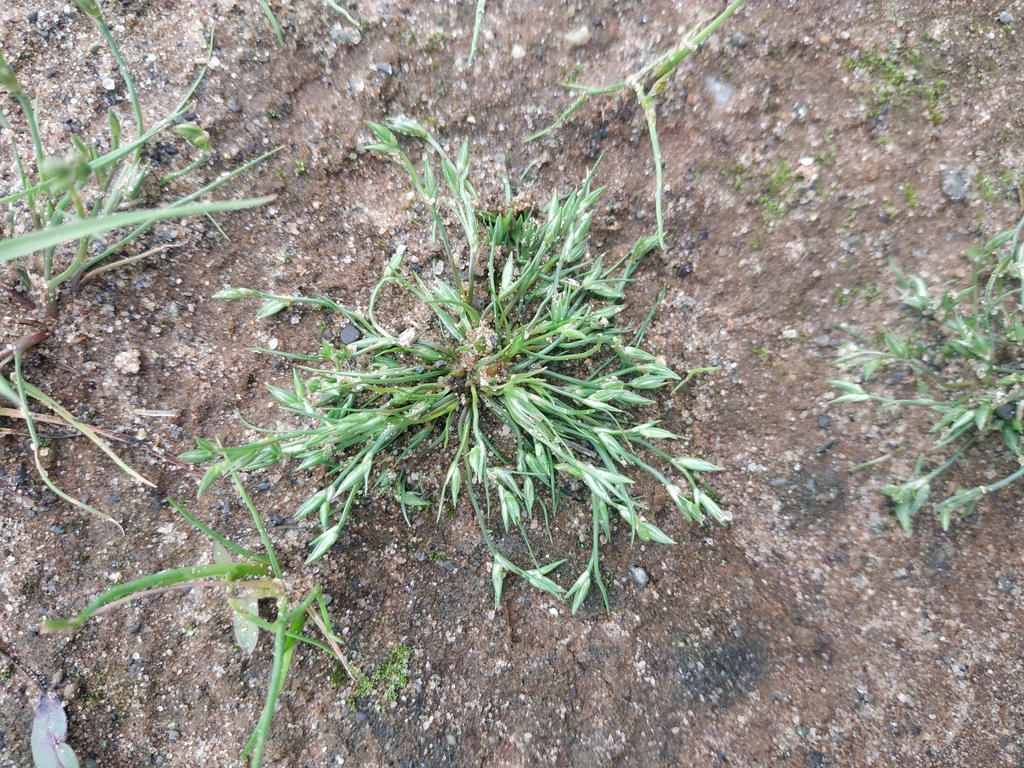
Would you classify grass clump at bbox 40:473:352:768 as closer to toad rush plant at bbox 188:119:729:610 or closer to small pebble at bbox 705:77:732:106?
toad rush plant at bbox 188:119:729:610

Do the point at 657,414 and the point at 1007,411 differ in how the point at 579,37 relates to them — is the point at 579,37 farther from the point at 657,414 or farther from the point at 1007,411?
the point at 1007,411

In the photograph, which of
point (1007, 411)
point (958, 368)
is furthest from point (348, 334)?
point (1007, 411)

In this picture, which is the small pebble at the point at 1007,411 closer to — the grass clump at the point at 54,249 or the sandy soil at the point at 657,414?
the sandy soil at the point at 657,414

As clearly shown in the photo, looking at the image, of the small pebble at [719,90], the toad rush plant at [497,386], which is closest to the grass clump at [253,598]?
the toad rush plant at [497,386]

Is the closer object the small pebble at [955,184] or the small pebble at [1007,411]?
the small pebble at [1007,411]

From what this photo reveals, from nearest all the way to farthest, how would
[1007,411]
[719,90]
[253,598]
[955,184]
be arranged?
[253,598] → [1007,411] → [955,184] → [719,90]

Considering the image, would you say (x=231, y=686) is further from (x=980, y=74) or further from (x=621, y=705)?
(x=980, y=74)

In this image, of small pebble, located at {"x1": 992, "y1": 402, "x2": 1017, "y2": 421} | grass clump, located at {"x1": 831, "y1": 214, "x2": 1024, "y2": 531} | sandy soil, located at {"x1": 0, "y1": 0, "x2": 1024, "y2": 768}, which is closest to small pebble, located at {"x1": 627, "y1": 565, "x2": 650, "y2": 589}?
sandy soil, located at {"x1": 0, "y1": 0, "x2": 1024, "y2": 768}

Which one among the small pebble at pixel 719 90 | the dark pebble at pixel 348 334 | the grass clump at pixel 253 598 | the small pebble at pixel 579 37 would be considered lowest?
the grass clump at pixel 253 598
